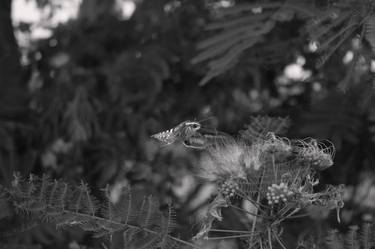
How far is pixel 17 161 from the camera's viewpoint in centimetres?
285

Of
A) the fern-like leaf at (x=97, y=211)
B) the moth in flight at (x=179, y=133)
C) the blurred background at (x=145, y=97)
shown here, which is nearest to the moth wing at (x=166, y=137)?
the moth in flight at (x=179, y=133)

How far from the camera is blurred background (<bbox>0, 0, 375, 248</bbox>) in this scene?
8.96 ft

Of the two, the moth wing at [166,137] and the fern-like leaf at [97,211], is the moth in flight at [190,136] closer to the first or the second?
the moth wing at [166,137]

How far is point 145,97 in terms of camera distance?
304 centimetres

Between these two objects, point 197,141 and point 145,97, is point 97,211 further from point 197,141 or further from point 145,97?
point 145,97

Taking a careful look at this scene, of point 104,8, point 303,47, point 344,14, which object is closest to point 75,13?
point 104,8

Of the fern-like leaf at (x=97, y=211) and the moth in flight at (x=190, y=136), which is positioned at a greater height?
the moth in flight at (x=190, y=136)

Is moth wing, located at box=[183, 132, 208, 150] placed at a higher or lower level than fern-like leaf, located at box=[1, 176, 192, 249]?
higher

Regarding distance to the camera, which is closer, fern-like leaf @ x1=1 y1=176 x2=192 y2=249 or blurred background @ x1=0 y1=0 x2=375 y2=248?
fern-like leaf @ x1=1 y1=176 x2=192 y2=249

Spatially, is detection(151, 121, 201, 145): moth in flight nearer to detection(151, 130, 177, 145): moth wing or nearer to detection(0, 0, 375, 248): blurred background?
detection(151, 130, 177, 145): moth wing

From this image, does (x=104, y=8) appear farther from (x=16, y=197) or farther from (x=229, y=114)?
(x=16, y=197)

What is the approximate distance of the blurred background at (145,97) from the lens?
273 cm

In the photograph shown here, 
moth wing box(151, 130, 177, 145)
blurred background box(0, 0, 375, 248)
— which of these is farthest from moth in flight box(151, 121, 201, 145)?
blurred background box(0, 0, 375, 248)

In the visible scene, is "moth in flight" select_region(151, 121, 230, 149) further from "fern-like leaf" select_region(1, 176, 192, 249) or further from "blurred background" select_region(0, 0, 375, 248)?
"blurred background" select_region(0, 0, 375, 248)
